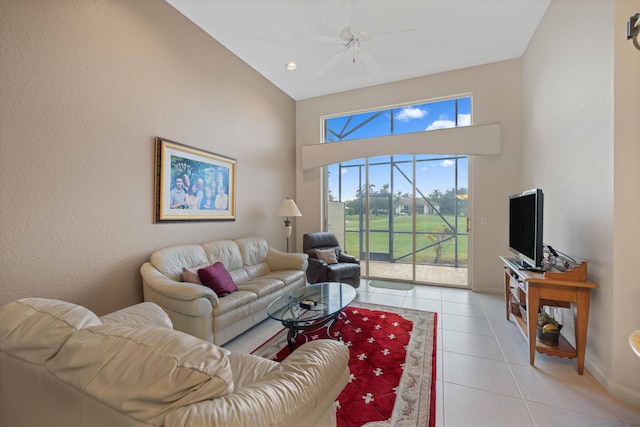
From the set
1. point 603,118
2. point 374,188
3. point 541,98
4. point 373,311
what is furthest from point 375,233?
point 603,118

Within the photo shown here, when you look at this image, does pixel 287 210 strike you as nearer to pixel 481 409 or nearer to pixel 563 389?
pixel 481 409

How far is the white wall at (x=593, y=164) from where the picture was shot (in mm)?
1861

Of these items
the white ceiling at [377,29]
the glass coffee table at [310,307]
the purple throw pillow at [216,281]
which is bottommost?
the glass coffee table at [310,307]

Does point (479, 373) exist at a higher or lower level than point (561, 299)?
lower

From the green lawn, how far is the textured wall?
2.78 m

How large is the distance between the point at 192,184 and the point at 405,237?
3.65 m

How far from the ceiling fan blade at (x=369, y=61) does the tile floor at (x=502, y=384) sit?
11.0ft

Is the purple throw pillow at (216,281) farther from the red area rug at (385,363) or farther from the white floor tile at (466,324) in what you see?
the white floor tile at (466,324)

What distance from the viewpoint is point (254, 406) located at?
0.81 meters

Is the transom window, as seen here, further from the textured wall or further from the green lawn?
the textured wall

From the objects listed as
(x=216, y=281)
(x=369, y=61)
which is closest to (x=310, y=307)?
(x=216, y=281)

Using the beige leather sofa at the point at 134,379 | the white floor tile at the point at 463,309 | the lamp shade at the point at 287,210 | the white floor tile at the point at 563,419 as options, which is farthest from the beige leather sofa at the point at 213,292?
the white floor tile at the point at 563,419

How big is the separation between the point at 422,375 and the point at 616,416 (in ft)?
3.82

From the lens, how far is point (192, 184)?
3.20 m
